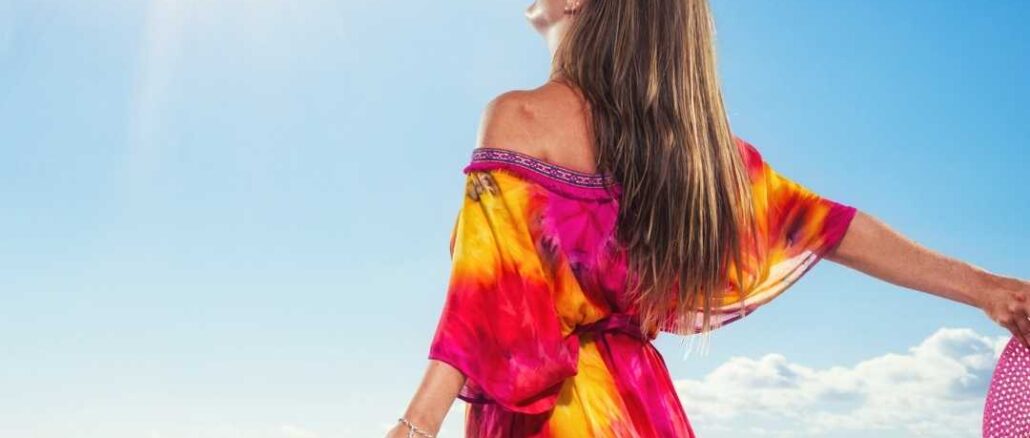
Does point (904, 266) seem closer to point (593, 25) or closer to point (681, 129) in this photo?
point (681, 129)

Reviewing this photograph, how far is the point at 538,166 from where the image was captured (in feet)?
8.98

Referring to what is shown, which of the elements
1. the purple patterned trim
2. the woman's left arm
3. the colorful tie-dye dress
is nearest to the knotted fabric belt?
the colorful tie-dye dress

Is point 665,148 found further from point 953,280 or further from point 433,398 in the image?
point 953,280

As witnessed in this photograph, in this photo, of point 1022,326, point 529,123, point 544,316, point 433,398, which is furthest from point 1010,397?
point 433,398

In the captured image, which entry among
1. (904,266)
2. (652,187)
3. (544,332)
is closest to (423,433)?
(544,332)

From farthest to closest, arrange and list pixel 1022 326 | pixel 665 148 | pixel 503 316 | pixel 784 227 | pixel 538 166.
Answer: pixel 784 227 < pixel 1022 326 < pixel 665 148 < pixel 538 166 < pixel 503 316

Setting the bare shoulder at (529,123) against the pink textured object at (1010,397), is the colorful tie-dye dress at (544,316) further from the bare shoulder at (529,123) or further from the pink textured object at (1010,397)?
the pink textured object at (1010,397)

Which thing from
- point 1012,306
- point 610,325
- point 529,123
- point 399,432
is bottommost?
point 399,432

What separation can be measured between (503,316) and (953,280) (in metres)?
1.36

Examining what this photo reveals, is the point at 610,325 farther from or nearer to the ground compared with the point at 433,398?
farther from the ground

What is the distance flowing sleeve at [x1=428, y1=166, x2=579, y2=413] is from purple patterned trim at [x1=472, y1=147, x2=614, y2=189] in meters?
0.06

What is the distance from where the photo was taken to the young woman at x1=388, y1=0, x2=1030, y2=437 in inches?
103

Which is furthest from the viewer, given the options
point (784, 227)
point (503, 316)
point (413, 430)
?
point (784, 227)

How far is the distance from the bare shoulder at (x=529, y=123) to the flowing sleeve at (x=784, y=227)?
0.67 m
